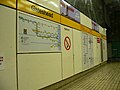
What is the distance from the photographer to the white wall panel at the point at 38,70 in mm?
3029

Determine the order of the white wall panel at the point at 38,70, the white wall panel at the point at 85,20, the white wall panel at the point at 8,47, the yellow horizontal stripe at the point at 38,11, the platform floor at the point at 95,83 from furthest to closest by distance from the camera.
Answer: the white wall panel at the point at 85,20
the platform floor at the point at 95,83
the white wall panel at the point at 38,70
the yellow horizontal stripe at the point at 38,11
the white wall panel at the point at 8,47

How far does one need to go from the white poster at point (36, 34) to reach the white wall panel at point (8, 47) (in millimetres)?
171

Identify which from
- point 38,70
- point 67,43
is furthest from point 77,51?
point 38,70

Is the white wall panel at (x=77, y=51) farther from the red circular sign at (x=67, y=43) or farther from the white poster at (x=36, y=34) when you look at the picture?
the white poster at (x=36, y=34)

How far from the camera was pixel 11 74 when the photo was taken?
2.73m

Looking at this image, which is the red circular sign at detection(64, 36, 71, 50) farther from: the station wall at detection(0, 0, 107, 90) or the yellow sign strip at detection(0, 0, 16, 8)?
the yellow sign strip at detection(0, 0, 16, 8)

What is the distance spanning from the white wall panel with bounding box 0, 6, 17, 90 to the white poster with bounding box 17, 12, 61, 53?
171 mm

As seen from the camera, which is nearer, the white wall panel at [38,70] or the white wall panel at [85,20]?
the white wall panel at [38,70]

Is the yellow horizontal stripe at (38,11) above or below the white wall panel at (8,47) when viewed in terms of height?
above

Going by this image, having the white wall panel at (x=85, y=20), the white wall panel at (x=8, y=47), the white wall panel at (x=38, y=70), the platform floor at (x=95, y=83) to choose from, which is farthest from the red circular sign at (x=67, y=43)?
the white wall panel at (x=8, y=47)

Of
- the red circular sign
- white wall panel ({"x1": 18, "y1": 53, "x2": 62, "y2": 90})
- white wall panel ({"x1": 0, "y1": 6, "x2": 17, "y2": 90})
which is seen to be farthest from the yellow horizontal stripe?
white wall panel ({"x1": 18, "y1": 53, "x2": 62, "y2": 90})

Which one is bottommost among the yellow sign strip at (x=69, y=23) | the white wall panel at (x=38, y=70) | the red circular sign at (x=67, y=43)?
the white wall panel at (x=38, y=70)

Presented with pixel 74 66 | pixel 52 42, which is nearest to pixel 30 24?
pixel 52 42

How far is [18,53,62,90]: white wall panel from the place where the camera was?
303cm
